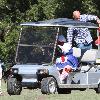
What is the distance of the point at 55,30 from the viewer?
18.0 m

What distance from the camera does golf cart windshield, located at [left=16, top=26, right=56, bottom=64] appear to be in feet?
58.3

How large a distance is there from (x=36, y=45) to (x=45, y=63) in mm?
666

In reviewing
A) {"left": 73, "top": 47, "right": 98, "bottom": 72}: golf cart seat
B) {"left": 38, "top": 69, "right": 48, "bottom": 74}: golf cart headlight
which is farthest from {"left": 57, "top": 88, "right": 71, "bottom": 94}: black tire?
{"left": 38, "top": 69, "right": 48, "bottom": 74}: golf cart headlight

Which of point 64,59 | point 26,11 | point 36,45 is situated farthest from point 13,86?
point 26,11

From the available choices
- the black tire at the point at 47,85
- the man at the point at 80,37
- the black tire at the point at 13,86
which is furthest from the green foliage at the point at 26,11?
the black tire at the point at 47,85

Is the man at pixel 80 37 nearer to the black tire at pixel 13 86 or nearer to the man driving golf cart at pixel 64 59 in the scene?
the man driving golf cart at pixel 64 59

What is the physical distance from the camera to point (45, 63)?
17.6 metres

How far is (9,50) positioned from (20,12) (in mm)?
2707

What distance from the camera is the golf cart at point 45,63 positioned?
A: 687 inches

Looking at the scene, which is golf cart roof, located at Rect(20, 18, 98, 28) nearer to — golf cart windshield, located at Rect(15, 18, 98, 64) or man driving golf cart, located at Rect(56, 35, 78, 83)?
golf cart windshield, located at Rect(15, 18, 98, 64)

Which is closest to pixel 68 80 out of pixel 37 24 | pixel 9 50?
pixel 37 24

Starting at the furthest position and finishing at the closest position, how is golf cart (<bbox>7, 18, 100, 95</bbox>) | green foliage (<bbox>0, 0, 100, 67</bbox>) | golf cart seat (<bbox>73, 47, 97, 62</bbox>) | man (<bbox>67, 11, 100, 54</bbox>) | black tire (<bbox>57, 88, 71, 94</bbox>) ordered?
1. green foliage (<bbox>0, 0, 100, 67</bbox>)
2. black tire (<bbox>57, 88, 71, 94</bbox>)
3. golf cart seat (<bbox>73, 47, 97, 62</bbox>)
4. man (<bbox>67, 11, 100, 54</bbox>)
5. golf cart (<bbox>7, 18, 100, 95</bbox>)

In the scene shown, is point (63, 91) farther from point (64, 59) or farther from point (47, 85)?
point (47, 85)

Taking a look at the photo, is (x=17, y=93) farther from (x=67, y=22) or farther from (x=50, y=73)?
(x=67, y=22)
